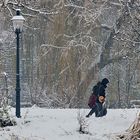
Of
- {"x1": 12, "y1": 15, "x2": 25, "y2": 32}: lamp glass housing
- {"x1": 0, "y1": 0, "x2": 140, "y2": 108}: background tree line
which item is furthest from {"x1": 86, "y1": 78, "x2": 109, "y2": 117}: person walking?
{"x1": 0, "y1": 0, "x2": 140, "y2": 108}: background tree line

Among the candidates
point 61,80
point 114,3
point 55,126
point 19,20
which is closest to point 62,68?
point 61,80

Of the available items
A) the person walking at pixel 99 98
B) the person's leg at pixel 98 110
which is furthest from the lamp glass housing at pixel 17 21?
the person's leg at pixel 98 110

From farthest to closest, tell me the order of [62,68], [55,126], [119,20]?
[119,20] < [62,68] < [55,126]

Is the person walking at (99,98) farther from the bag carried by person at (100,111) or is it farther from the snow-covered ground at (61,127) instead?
the snow-covered ground at (61,127)

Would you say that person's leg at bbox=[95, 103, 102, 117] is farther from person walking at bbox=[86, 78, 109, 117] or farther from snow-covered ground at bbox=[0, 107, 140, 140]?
snow-covered ground at bbox=[0, 107, 140, 140]

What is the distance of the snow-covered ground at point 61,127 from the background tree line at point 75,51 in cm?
1013

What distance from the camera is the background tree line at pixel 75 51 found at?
1027 inches

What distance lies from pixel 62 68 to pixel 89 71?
1.68m

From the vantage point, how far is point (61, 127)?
1334cm

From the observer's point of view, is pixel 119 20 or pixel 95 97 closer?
pixel 95 97

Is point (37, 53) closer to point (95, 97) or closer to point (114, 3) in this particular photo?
point (114, 3)

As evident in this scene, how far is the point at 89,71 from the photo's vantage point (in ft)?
87.8

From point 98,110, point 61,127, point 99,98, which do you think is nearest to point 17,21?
point 99,98

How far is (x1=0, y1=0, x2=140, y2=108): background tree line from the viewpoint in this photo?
26.1 meters
